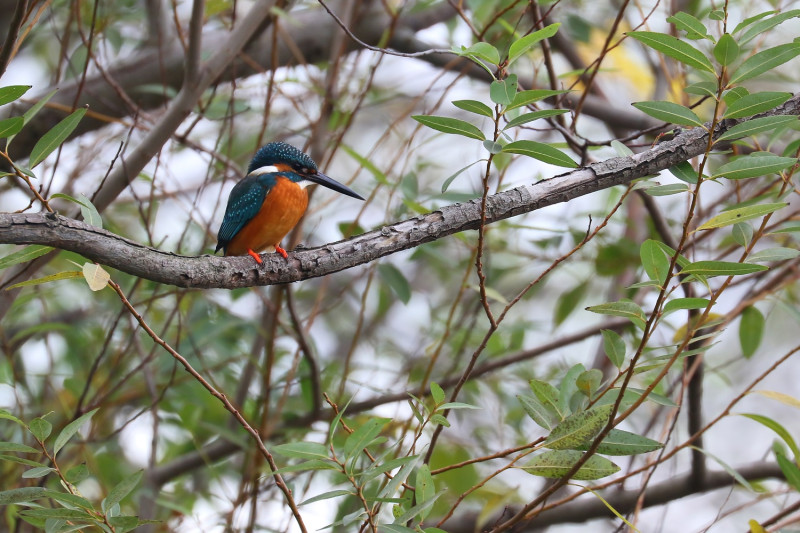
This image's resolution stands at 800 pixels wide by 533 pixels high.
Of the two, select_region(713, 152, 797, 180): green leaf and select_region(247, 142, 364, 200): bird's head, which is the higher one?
select_region(247, 142, 364, 200): bird's head

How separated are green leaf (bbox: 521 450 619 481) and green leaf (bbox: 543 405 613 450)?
3 cm

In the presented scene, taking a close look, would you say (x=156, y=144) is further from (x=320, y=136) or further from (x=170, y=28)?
(x=170, y=28)

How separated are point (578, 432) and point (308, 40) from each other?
2.34 m

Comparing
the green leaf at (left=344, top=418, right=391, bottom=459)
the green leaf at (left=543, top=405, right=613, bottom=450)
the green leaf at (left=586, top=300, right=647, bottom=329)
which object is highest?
the green leaf at (left=586, top=300, right=647, bottom=329)

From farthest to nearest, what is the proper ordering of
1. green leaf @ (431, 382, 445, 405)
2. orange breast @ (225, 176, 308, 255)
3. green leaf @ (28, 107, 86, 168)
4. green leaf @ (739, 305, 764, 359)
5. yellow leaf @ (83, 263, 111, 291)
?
1. orange breast @ (225, 176, 308, 255)
2. green leaf @ (739, 305, 764, 359)
3. green leaf @ (28, 107, 86, 168)
4. green leaf @ (431, 382, 445, 405)
5. yellow leaf @ (83, 263, 111, 291)

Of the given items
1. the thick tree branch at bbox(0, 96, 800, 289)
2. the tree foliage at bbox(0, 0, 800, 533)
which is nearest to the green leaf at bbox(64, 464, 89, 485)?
the tree foliage at bbox(0, 0, 800, 533)

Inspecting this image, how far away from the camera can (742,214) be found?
1.32 meters

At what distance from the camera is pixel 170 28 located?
10.0 feet

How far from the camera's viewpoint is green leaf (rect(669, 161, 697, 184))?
156 cm

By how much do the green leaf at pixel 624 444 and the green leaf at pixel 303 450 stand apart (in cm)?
47

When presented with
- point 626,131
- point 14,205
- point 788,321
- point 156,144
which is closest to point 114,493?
point 156,144

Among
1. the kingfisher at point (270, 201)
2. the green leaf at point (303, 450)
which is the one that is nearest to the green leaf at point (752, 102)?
the green leaf at point (303, 450)

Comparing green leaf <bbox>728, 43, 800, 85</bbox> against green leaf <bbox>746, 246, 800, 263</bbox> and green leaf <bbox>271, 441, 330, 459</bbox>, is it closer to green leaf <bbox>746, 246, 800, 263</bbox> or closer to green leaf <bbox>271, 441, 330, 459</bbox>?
green leaf <bbox>746, 246, 800, 263</bbox>

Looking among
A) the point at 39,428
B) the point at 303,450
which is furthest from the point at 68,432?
the point at 303,450
